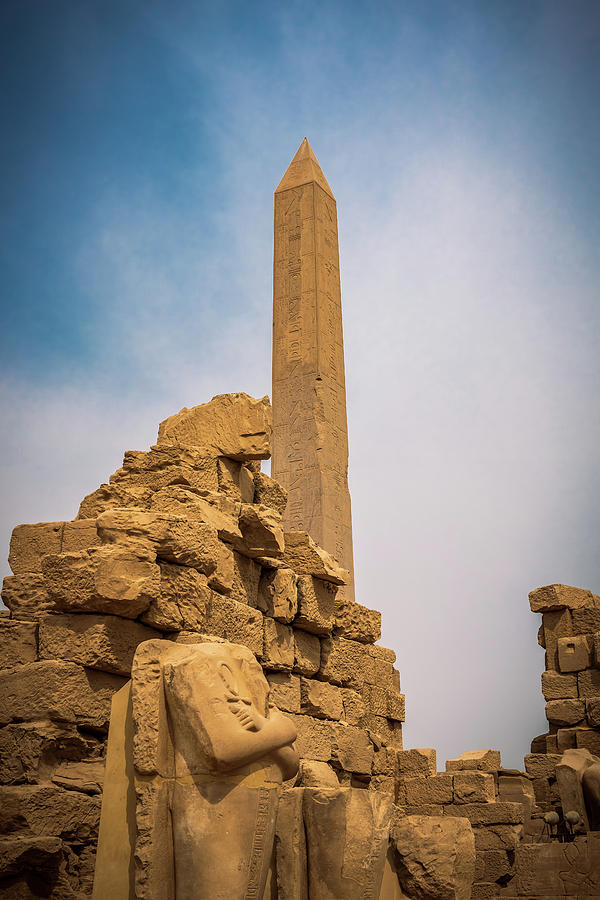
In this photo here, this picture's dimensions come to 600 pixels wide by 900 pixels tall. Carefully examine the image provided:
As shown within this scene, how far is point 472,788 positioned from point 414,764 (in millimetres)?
675

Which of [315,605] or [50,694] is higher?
[315,605]

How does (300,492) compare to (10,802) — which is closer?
(10,802)

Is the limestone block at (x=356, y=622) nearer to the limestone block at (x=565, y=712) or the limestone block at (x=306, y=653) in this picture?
the limestone block at (x=306, y=653)

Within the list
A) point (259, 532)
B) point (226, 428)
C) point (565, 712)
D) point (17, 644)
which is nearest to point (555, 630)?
point (565, 712)

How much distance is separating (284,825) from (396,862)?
697 mm

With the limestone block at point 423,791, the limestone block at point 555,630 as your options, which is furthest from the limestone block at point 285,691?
the limestone block at point 555,630

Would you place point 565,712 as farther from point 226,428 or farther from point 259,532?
point 226,428

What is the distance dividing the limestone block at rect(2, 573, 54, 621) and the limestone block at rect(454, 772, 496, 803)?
17.6ft

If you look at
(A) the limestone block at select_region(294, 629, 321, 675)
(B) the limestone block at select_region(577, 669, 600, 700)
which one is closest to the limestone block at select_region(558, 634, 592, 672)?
(B) the limestone block at select_region(577, 669, 600, 700)

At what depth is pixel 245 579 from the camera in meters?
6.54

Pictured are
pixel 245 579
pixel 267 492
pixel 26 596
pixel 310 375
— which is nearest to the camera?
pixel 26 596

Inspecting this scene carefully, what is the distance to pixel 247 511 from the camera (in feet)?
20.6

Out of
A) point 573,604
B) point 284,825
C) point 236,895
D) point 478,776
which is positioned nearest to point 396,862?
point 284,825

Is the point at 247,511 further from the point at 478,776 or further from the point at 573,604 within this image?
the point at 573,604
